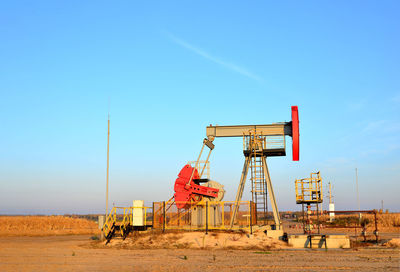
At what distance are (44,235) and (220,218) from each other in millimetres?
15227

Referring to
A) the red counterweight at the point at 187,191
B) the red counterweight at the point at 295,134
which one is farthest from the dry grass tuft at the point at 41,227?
the red counterweight at the point at 295,134

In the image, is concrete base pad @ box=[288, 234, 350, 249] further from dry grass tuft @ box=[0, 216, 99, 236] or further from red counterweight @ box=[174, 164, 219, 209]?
dry grass tuft @ box=[0, 216, 99, 236]

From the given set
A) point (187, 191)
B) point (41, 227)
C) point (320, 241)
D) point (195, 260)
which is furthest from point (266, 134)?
point (41, 227)

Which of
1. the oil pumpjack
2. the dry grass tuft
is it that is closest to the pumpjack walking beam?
the oil pumpjack

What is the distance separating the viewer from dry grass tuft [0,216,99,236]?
98.5 ft

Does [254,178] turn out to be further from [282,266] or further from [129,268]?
[129,268]

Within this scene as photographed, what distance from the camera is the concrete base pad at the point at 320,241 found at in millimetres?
18766

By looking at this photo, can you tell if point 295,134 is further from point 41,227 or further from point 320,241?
point 41,227

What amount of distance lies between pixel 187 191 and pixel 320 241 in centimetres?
761

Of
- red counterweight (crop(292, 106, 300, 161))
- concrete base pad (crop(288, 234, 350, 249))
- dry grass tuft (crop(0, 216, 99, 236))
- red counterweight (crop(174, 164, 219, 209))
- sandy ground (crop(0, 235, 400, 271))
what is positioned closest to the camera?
sandy ground (crop(0, 235, 400, 271))

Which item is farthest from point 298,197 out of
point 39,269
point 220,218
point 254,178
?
point 39,269

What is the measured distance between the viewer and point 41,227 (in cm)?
3372

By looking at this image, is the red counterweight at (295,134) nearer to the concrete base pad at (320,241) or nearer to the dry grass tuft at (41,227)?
the concrete base pad at (320,241)

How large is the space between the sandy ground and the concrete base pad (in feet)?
3.60
